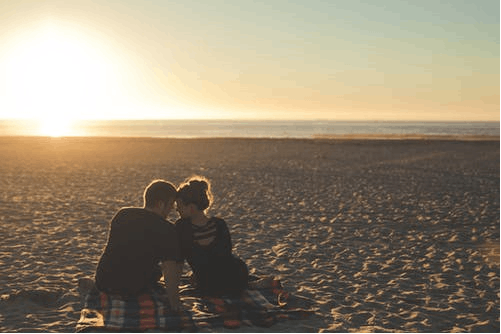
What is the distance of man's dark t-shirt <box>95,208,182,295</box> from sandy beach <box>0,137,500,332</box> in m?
0.68

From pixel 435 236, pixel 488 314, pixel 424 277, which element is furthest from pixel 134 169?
pixel 488 314

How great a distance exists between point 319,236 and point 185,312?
5.67m

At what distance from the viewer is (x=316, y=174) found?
24312mm

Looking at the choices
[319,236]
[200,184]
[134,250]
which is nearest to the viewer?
[134,250]

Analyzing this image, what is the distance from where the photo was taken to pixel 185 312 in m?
6.45

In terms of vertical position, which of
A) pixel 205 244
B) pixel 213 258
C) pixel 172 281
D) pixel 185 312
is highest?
pixel 205 244

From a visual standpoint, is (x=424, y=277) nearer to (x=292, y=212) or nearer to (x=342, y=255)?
(x=342, y=255)

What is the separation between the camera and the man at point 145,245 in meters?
6.41

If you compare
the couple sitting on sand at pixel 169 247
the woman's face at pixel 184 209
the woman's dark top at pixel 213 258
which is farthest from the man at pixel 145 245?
the woman's dark top at pixel 213 258

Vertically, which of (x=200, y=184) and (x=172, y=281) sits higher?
(x=200, y=184)

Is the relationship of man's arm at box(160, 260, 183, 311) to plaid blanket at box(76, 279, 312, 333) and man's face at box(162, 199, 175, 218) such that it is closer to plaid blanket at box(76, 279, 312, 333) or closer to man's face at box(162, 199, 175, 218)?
plaid blanket at box(76, 279, 312, 333)

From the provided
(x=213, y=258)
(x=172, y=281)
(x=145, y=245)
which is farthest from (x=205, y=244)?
(x=145, y=245)

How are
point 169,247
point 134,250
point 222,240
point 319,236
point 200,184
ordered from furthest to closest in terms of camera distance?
point 319,236, point 222,240, point 200,184, point 134,250, point 169,247

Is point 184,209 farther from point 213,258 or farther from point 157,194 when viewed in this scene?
point 213,258
